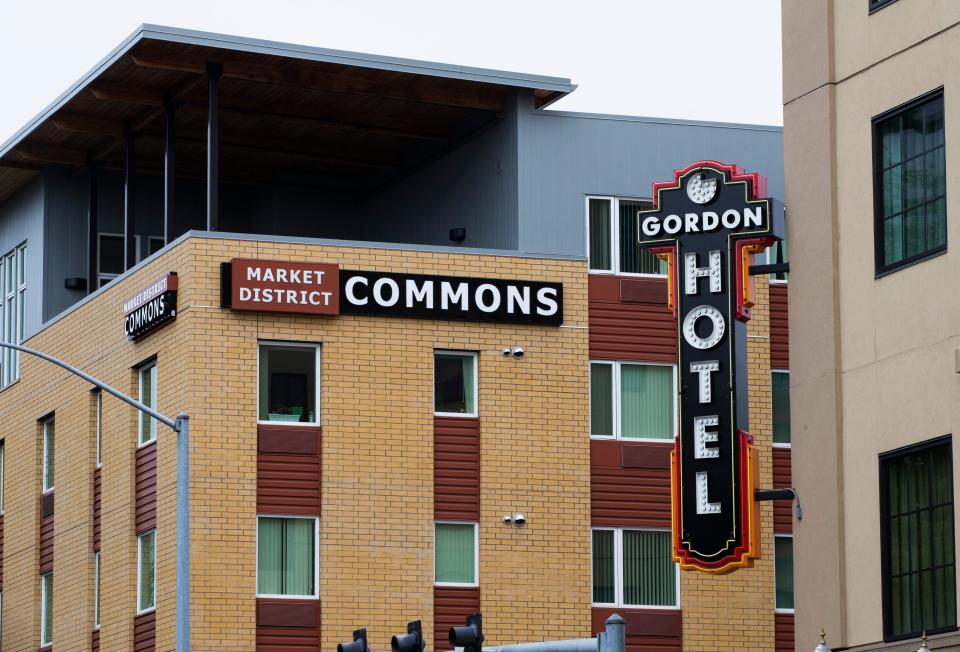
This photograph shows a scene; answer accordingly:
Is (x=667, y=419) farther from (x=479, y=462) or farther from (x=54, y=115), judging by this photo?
(x=54, y=115)

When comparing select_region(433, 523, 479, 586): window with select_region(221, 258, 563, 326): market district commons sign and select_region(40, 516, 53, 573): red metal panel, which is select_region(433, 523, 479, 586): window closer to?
select_region(221, 258, 563, 326): market district commons sign

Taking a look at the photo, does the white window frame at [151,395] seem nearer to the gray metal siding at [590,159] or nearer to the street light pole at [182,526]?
the gray metal siding at [590,159]

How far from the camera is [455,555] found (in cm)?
4016

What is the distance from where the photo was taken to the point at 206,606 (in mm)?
38094

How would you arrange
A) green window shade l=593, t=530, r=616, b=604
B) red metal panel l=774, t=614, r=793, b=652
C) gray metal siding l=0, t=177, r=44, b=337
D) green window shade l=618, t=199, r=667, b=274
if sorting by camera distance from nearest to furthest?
1. green window shade l=593, t=530, r=616, b=604
2. red metal panel l=774, t=614, r=793, b=652
3. green window shade l=618, t=199, r=667, b=274
4. gray metal siding l=0, t=177, r=44, b=337

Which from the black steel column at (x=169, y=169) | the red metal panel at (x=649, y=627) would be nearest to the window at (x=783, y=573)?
the red metal panel at (x=649, y=627)

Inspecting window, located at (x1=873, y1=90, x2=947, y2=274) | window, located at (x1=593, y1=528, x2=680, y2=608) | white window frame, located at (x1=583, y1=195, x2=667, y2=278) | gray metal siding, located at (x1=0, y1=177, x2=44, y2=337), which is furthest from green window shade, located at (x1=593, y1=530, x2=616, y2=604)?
window, located at (x1=873, y1=90, x2=947, y2=274)

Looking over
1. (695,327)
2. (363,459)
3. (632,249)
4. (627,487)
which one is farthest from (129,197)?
(695,327)

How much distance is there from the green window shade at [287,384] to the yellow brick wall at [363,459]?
29 cm

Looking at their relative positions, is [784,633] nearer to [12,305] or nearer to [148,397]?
[148,397]

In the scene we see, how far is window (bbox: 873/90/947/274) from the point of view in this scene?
2381 cm

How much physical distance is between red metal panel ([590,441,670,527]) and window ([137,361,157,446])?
8.43 m

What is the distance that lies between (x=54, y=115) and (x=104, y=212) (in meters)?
3.81

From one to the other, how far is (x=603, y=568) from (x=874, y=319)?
17.2 m
